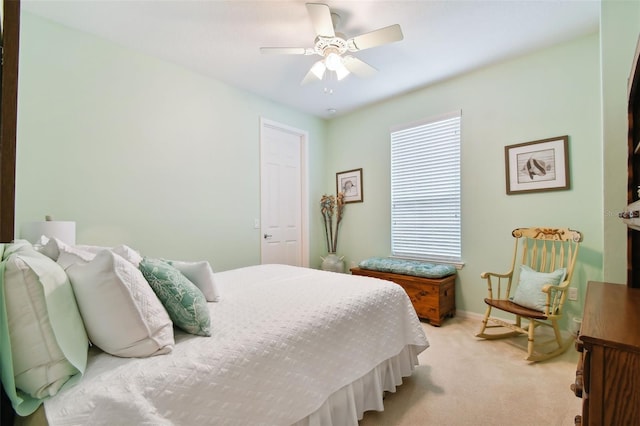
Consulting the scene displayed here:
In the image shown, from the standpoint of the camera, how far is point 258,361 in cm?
111

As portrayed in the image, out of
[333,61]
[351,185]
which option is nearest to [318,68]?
[333,61]

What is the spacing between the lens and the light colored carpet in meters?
1.62

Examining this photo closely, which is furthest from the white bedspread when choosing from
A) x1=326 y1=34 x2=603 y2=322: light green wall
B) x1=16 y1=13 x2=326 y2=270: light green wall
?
x1=326 y1=34 x2=603 y2=322: light green wall

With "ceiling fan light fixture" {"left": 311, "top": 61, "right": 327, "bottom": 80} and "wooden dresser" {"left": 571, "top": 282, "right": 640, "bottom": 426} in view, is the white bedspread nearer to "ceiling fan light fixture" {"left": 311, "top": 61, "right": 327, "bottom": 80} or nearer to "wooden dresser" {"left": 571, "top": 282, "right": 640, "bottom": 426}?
"wooden dresser" {"left": 571, "top": 282, "right": 640, "bottom": 426}

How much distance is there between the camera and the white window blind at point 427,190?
335 centimetres

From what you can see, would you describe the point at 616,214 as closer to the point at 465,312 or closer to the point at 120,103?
the point at 465,312

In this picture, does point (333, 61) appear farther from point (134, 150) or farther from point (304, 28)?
point (134, 150)

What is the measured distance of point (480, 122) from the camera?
3148mm

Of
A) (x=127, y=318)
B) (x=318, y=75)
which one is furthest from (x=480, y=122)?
(x=127, y=318)

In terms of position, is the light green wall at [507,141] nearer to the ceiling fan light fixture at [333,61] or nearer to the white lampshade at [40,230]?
the ceiling fan light fixture at [333,61]

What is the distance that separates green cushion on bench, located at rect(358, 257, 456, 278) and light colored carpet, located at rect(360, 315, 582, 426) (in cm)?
73

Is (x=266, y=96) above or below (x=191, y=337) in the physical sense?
above

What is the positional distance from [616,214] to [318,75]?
2392 mm

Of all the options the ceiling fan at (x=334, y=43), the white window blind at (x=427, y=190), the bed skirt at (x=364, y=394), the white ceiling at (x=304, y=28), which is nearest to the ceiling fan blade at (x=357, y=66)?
the ceiling fan at (x=334, y=43)
